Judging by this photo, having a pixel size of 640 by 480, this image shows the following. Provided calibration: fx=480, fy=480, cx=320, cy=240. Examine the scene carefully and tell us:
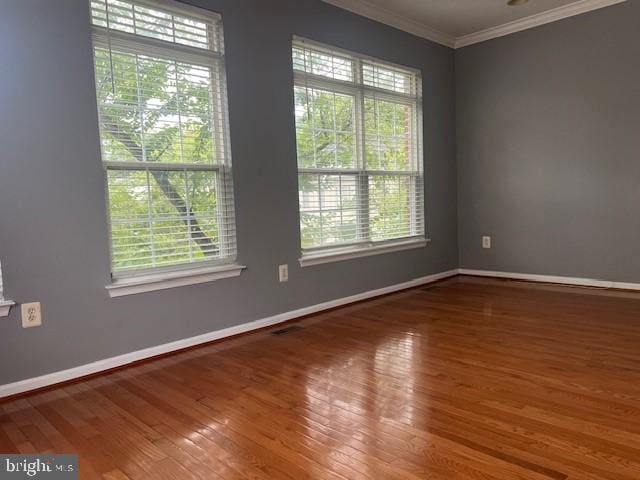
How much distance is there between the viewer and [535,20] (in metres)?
4.50

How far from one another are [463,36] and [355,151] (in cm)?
200

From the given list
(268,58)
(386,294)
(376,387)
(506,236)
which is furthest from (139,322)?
(506,236)

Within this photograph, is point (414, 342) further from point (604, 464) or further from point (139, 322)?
point (139, 322)

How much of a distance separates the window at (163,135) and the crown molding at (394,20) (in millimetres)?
1365

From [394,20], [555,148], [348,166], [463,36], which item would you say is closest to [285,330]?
[348,166]

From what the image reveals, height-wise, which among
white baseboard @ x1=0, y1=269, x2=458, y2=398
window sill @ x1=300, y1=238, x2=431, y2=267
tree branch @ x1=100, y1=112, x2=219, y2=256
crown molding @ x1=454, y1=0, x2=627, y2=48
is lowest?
white baseboard @ x1=0, y1=269, x2=458, y2=398

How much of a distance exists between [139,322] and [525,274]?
3743 millimetres

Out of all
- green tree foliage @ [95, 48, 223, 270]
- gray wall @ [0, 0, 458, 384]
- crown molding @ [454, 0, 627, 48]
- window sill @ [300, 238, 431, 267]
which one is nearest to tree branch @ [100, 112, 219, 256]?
green tree foliage @ [95, 48, 223, 270]

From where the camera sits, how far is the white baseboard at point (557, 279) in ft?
14.0

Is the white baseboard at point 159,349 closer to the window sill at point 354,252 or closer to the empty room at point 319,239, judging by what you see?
the empty room at point 319,239

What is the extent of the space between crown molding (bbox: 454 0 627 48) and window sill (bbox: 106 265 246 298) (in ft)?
11.5

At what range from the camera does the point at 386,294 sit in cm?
445

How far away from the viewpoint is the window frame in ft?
8.84

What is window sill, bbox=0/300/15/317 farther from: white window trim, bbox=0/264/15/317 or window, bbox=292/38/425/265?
window, bbox=292/38/425/265
